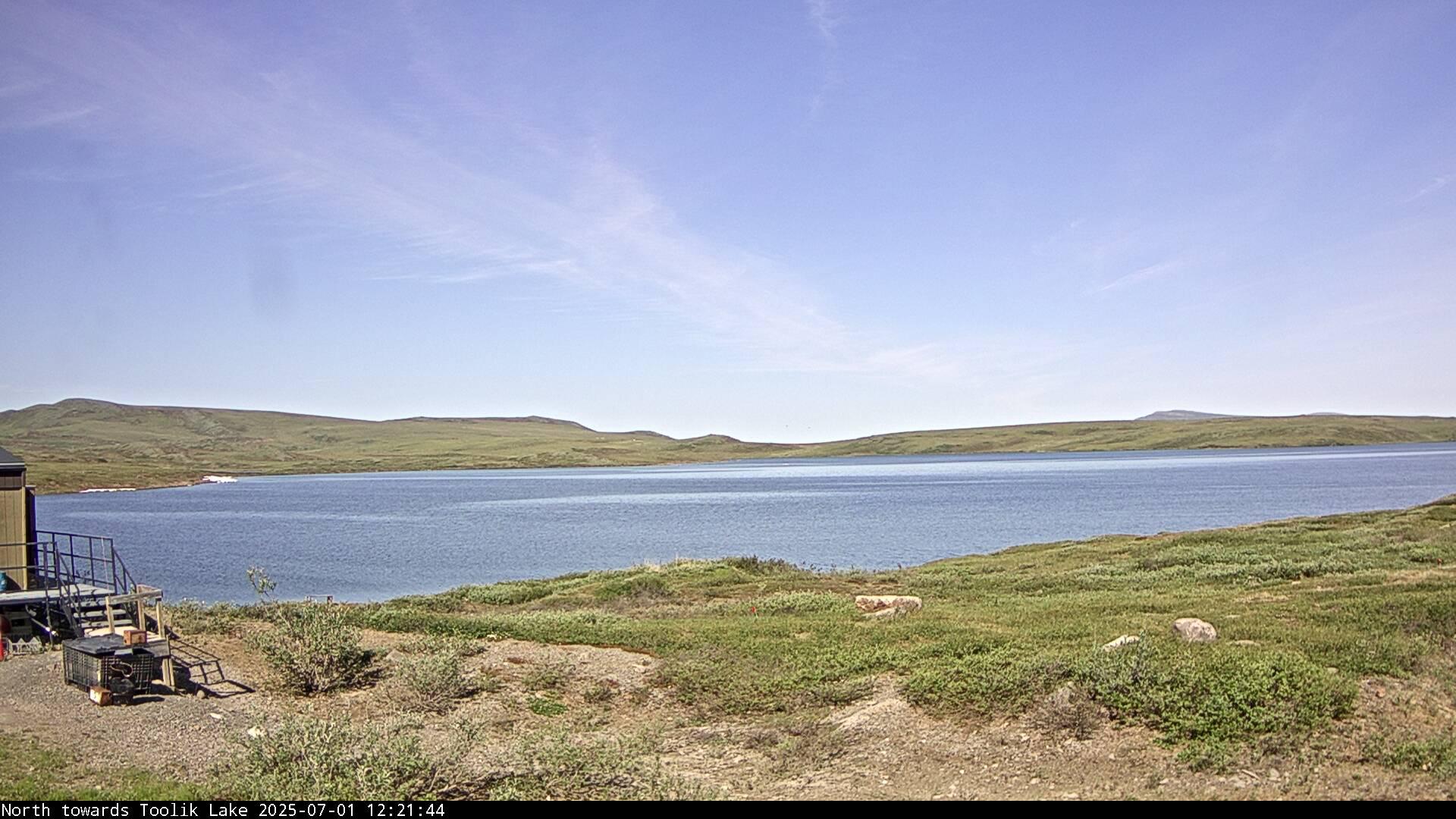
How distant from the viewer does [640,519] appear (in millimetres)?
79188

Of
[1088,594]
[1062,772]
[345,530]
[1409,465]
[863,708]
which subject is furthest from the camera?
[1409,465]

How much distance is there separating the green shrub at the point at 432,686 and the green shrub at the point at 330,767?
142 inches

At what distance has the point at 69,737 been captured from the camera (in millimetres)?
12633

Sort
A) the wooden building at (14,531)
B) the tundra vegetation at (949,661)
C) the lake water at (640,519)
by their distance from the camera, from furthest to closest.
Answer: the lake water at (640,519), the wooden building at (14,531), the tundra vegetation at (949,661)

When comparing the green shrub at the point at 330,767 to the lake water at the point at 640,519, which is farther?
the lake water at the point at 640,519

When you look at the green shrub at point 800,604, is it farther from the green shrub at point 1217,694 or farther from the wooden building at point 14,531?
the wooden building at point 14,531

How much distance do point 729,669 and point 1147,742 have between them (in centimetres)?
703

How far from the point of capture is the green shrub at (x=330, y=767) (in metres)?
9.53

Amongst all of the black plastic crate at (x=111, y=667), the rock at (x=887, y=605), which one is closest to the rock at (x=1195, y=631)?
the rock at (x=887, y=605)

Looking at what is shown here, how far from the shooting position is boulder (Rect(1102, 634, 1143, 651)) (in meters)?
14.2

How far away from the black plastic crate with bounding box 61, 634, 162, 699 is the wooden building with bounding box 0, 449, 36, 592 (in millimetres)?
6966

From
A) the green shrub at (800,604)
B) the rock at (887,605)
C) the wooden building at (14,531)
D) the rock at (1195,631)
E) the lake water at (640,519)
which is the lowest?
the lake water at (640,519)

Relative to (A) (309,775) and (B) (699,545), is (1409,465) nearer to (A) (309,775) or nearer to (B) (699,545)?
(B) (699,545)
